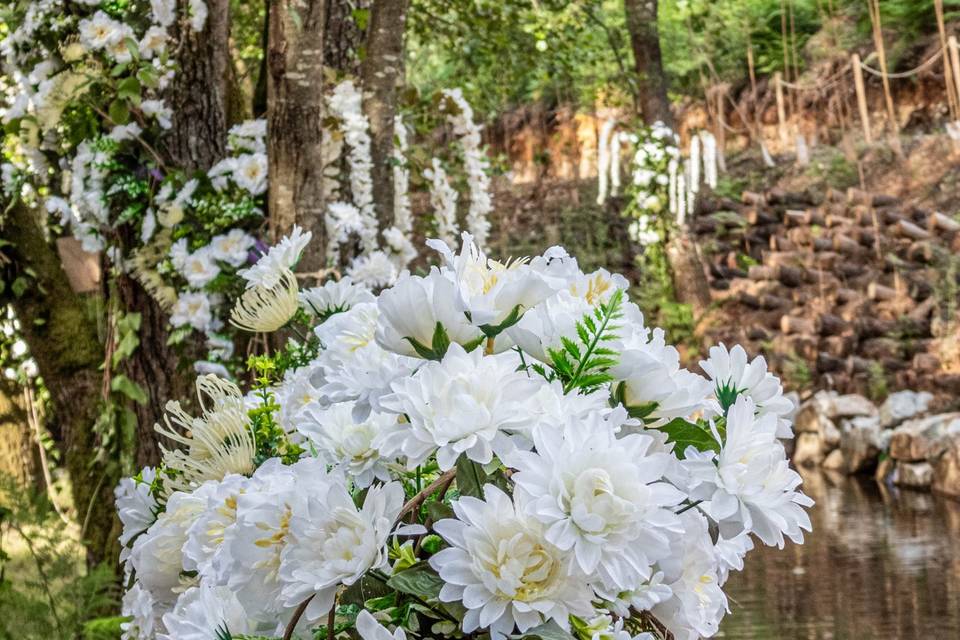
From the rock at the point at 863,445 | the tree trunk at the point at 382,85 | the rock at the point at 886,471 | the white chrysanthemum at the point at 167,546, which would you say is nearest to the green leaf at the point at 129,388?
the tree trunk at the point at 382,85

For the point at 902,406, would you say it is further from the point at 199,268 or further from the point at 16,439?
the point at 199,268

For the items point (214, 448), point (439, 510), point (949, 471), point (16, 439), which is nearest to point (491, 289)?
point (439, 510)

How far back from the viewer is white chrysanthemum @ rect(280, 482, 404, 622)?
909mm

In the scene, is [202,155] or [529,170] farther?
[529,170]

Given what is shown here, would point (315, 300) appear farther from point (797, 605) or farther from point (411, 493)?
point (797, 605)

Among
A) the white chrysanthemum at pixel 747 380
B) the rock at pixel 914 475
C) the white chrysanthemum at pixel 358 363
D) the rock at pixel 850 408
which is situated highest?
the white chrysanthemum at pixel 358 363

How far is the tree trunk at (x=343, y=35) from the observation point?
3.39m

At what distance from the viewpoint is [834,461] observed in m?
9.09

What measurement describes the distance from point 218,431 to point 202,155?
1889 millimetres

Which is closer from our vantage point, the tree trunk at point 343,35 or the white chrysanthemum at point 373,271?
the white chrysanthemum at point 373,271

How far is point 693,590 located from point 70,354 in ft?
8.71

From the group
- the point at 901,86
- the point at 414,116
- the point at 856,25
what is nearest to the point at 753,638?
the point at 414,116

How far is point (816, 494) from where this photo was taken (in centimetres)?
786

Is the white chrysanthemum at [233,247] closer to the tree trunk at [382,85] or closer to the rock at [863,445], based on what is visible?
the tree trunk at [382,85]
